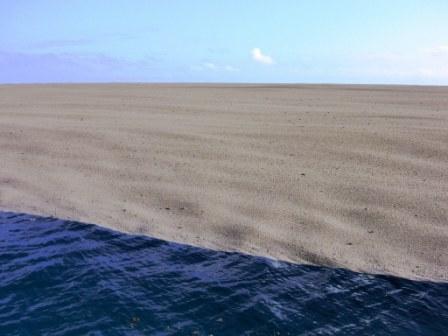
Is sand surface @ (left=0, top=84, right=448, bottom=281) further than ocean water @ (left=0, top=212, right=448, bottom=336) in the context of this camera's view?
Yes

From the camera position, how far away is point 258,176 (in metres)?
5.56

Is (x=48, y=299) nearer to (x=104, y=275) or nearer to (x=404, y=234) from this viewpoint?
(x=104, y=275)

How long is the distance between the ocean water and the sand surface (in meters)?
0.27

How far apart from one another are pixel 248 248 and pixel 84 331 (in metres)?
1.45

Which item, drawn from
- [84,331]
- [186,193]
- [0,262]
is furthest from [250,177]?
[84,331]

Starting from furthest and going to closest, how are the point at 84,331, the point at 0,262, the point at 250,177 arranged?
the point at 250,177
the point at 0,262
the point at 84,331

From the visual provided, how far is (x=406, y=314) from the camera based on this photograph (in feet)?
10.3

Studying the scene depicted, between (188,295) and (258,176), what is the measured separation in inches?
93.6

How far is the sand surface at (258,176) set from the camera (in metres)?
4.19

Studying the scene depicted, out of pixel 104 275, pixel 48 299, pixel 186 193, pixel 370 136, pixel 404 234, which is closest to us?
pixel 48 299

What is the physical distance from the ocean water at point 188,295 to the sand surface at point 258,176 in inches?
10.7

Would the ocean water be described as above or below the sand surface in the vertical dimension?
below

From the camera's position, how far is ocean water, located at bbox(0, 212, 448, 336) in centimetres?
300

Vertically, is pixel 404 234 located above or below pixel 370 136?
below
